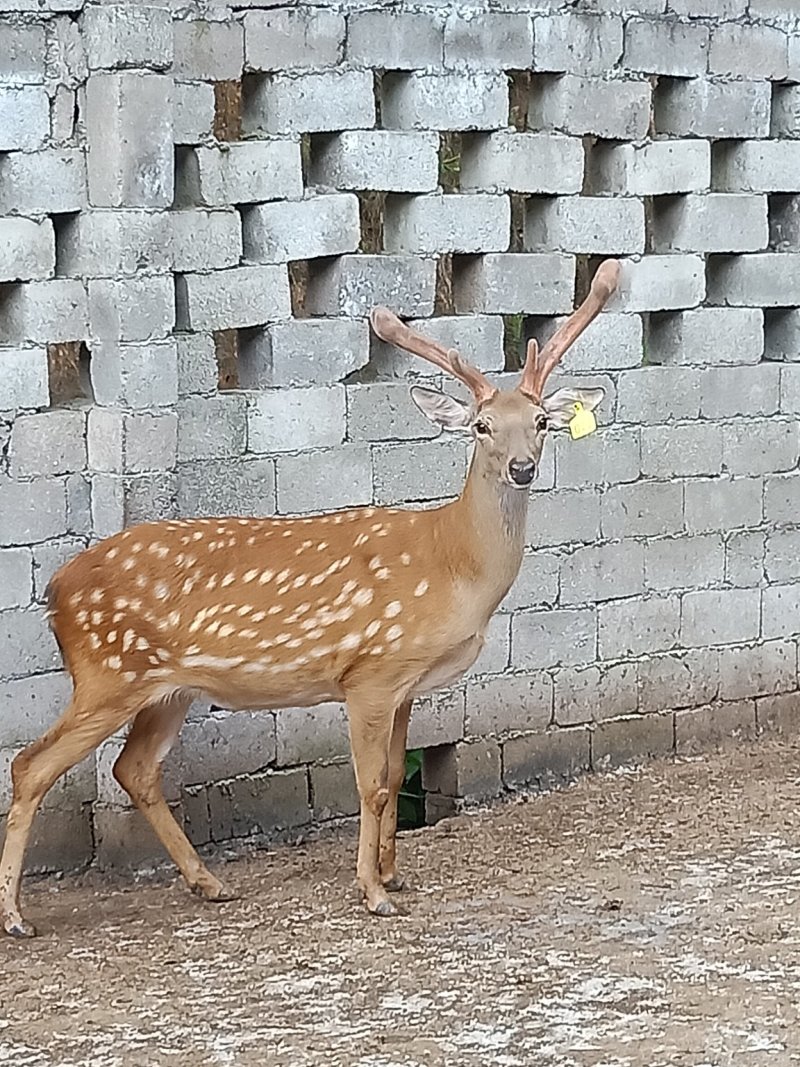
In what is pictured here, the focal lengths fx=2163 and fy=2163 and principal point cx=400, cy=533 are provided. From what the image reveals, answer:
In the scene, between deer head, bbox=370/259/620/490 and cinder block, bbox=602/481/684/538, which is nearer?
deer head, bbox=370/259/620/490

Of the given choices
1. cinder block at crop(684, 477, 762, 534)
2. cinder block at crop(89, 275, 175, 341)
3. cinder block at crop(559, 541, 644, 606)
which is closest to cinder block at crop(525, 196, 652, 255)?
cinder block at crop(684, 477, 762, 534)

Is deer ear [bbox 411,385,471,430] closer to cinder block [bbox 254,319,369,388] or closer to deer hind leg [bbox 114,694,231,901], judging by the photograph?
cinder block [bbox 254,319,369,388]

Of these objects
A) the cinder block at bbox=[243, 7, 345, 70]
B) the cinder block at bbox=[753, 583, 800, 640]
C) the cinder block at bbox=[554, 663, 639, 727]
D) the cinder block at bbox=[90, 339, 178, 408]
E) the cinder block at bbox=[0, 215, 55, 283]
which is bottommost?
the cinder block at bbox=[554, 663, 639, 727]

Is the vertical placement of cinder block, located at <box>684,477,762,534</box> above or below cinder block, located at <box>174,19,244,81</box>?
below

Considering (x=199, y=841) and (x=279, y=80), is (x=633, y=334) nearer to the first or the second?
(x=279, y=80)

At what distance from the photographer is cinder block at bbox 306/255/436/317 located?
22.1 feet

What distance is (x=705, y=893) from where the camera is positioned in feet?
19.9

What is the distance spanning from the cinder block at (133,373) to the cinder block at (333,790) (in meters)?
1.39

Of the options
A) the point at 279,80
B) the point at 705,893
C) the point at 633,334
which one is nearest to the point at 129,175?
Result: the point at 279,80

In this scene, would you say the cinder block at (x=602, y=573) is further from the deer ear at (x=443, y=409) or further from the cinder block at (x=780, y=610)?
the deer ear at (x=443, y=409)

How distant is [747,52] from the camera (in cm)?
759

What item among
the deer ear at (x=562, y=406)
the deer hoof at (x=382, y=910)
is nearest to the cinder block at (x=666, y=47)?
the deer ear at (x=562, y=406)

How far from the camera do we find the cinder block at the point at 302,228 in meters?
6.55

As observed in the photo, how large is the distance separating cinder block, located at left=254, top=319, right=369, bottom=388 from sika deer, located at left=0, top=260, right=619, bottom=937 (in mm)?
705
